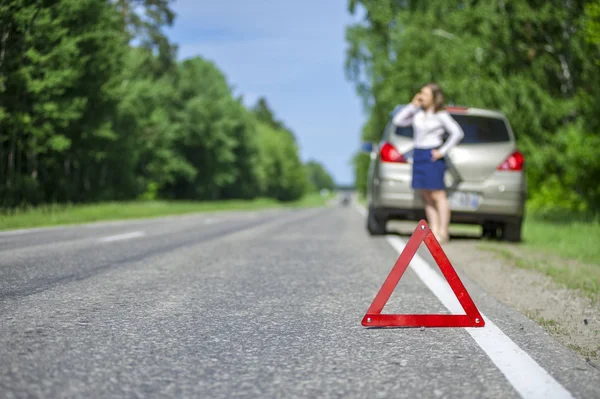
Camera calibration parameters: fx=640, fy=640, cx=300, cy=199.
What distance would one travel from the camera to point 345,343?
346cm

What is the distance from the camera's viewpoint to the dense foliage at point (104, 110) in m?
18.6

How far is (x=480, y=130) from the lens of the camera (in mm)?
9148

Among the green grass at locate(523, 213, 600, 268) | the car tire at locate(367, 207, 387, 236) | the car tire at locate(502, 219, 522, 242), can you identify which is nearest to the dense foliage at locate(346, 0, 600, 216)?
the green grass at locate(523, 213, 600, 268)

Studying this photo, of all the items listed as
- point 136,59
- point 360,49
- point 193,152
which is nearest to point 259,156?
point 193,152

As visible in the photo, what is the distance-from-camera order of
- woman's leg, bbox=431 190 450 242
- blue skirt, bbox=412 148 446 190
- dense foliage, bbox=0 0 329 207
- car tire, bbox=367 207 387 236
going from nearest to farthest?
1. blue skirt, bbox=412 148 446 190
2. woman's leg, bbox=431 190 450 242
3. car tire, bbox=367 207 387 236
4. dense foliage, bbox=0 0 329 207

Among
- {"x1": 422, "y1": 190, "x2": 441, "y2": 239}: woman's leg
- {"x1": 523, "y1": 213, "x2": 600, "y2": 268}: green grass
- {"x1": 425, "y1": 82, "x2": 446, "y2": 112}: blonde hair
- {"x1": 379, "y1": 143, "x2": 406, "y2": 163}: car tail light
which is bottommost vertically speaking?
{"x1": 523, "y1": 213, "x2": 600, "y2": 268}: green grass

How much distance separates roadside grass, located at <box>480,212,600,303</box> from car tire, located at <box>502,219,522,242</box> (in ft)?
0.50

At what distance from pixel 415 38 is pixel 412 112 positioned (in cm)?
1627

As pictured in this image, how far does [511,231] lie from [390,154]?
2.18 m

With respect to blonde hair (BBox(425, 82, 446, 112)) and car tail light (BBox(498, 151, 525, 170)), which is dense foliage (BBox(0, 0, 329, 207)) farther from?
→ car tail light (BBox(498, 151, 525, 170))

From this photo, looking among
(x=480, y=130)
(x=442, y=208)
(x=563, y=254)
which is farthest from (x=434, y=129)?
(x=563, y=254)

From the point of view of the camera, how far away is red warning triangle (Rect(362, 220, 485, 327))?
12.6ft

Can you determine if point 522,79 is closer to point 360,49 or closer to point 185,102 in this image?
point 360,49

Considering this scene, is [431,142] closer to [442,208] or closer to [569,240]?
[442,208]
